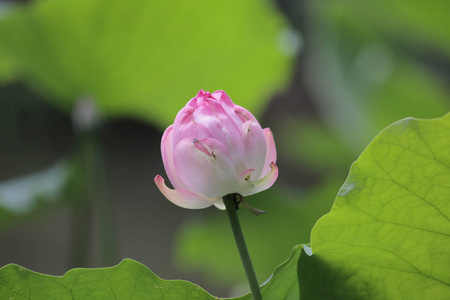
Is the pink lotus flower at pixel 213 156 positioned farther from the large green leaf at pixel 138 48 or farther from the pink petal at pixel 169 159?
the large green leaf at pixel 138 48

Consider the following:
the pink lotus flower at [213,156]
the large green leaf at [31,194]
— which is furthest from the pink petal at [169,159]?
the large green leaf at [31,194]

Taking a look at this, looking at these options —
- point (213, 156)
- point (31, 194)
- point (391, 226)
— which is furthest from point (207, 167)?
point (31, 194)

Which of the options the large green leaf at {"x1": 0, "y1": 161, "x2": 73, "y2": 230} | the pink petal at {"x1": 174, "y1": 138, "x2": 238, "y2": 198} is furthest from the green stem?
the large green leaf at {"x1": 0, "y1": 161, "x2": 73, "y2": 230}

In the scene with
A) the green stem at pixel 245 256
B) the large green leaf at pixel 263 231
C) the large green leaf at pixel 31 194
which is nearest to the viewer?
the green stem at pixel 245 256

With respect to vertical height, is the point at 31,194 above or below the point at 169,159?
below

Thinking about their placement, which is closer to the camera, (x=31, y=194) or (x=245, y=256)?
(x=245, y=256)

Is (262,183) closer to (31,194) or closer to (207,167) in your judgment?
(207,167)

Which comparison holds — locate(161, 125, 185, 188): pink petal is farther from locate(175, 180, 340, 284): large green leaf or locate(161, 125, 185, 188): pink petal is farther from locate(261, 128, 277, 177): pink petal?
locate(175, 180, 340, 284): large green leaf

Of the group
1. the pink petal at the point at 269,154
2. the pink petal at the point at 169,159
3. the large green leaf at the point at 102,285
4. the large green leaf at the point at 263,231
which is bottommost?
the large green leaf at the point at 263,231
